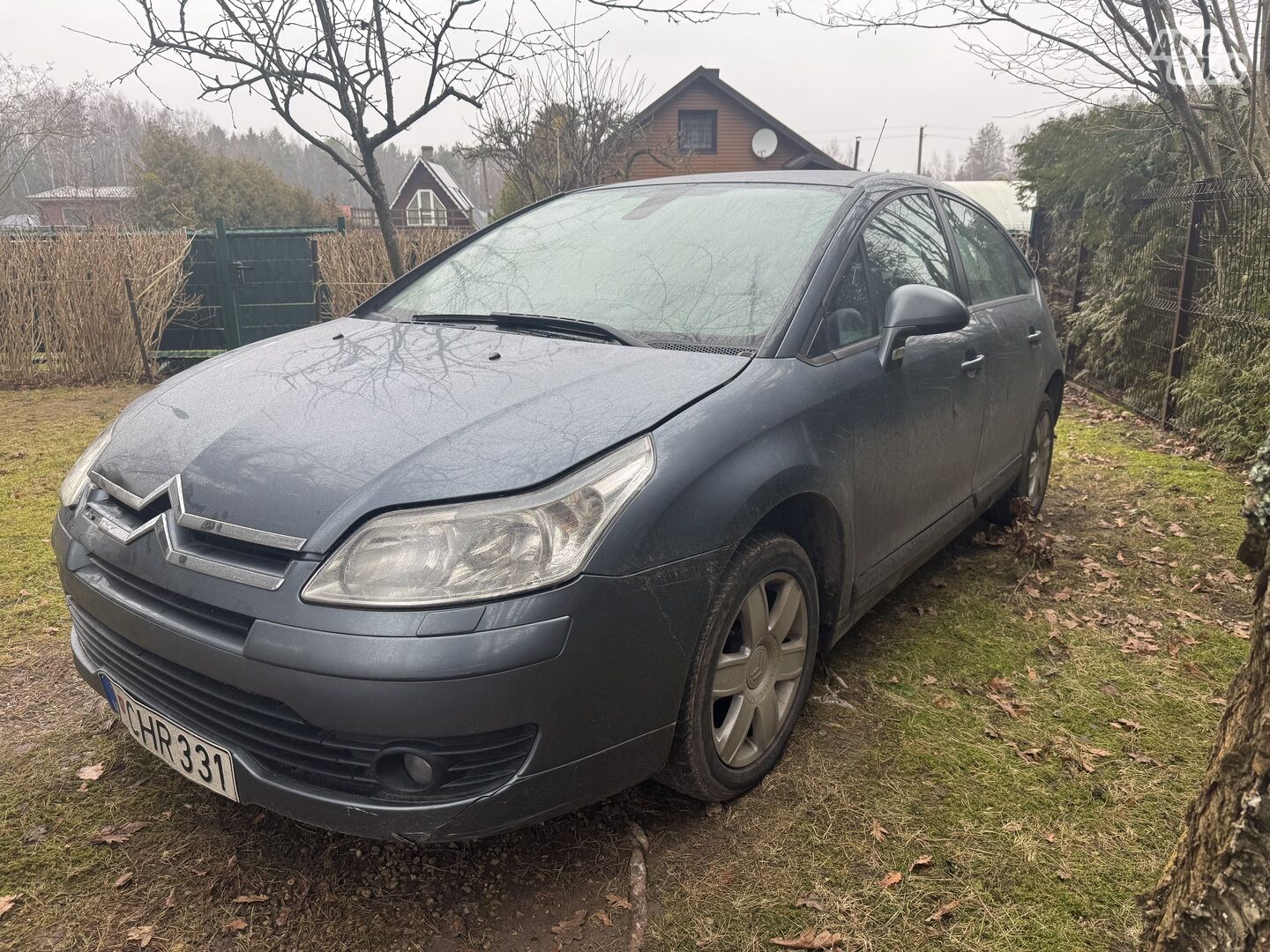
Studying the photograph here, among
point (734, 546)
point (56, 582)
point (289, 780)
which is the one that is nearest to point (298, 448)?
point (289, 780)

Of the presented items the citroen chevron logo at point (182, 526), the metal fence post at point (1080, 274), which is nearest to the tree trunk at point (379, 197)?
the citroen chevron logo at point (182, 526)

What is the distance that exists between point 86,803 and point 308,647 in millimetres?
1237

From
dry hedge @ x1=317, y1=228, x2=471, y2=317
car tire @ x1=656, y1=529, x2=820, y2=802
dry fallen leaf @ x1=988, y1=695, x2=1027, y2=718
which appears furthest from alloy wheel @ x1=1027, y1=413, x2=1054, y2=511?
dry hedge @ x1=317, y1=228, x2=471, y2=317

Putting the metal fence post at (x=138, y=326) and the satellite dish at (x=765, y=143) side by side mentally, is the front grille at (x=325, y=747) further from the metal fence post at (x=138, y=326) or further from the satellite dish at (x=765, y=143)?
the satellite dish at (x=765, y=143)

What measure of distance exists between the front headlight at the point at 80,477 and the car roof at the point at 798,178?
2.04m

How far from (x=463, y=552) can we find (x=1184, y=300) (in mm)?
7289

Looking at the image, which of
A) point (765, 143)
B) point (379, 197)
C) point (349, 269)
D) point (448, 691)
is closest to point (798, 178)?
point (448, 691)

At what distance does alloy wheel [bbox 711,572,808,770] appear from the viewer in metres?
2.19

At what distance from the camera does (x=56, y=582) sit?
384cm

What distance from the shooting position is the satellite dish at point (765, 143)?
95.5 ft

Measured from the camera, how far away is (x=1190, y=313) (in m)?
6.95

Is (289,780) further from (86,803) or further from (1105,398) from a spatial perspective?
(1105,398)

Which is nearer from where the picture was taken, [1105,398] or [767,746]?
[767,746]

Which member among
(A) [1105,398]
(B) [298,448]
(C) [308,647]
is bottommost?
(A) [1105,398]
